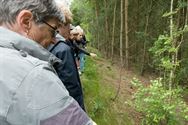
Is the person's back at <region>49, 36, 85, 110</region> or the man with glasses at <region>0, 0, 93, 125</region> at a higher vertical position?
the man with glasses at <region>0, 0, 93, 125</region>

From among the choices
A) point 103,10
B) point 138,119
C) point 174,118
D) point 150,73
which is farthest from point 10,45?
point 103,10

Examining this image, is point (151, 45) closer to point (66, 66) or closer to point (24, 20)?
point (66, 66)

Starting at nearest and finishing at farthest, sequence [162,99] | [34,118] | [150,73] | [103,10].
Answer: [34,118]
[162,99]
[150,73]
[103,10]

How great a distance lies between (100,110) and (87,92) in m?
0.55

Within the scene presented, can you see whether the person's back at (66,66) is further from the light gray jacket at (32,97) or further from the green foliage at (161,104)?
the green foliage at (161,104)

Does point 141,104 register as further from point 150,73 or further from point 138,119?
point 150,73

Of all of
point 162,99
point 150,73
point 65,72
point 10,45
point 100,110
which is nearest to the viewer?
point 10,45

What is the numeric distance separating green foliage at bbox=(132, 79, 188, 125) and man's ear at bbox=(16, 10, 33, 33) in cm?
573

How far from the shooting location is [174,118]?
7742 mm

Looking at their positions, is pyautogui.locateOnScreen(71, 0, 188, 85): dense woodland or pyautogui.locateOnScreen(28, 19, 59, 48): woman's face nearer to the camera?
pyautogui.locateOnScreen(28, 19, 59, 48): woman's face

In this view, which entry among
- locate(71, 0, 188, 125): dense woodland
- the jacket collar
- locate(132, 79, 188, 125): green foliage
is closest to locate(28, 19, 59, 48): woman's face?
the jacket collar

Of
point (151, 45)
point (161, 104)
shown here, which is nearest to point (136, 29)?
point (151, 45)

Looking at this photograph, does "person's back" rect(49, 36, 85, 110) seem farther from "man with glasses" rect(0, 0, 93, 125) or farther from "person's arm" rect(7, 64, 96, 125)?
"person's arm" rect(7, 64, 96, 125)

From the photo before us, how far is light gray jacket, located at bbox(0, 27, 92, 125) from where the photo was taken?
1.20 m
